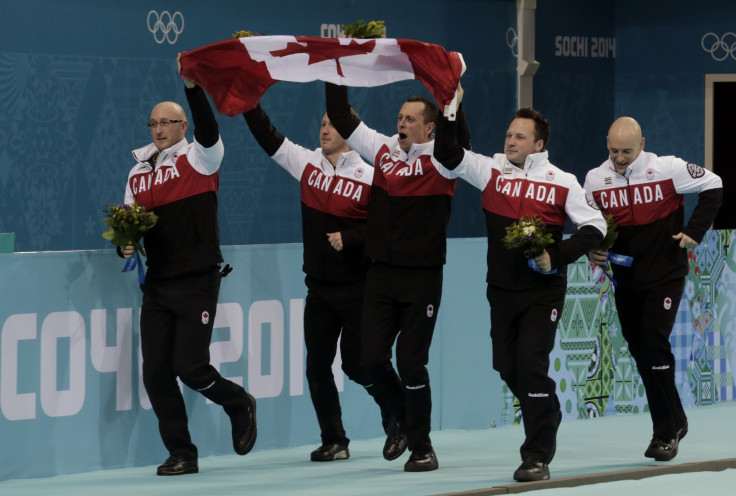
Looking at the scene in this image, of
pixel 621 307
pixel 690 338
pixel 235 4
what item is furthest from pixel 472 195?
pixel 621 307

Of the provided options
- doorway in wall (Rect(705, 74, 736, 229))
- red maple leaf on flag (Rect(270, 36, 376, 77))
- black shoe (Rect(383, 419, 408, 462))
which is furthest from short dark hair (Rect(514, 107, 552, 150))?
doorway in wall (Rect(705, 74, 736, 229))

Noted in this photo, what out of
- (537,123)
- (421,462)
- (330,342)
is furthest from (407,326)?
(537,123)

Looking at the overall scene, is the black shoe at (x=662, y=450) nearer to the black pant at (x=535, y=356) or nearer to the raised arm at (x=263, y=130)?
the black pant at (x=535, y=356)

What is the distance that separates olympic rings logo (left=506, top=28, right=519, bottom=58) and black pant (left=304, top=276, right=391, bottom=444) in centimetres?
739

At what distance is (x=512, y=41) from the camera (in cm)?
1511

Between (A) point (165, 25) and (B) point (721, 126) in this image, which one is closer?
(A) point (165, 25)

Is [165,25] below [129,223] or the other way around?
the other way around

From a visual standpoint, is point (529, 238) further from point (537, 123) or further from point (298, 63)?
point (298, 63)

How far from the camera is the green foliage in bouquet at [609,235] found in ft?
27.2

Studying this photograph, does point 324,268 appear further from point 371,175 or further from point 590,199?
point 590,199

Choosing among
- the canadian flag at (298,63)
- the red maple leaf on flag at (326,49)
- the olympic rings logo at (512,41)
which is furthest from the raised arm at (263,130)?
the olympic rings logo at (512,41)

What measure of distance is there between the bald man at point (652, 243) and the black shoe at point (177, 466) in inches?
108

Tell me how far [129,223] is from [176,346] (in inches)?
29.5

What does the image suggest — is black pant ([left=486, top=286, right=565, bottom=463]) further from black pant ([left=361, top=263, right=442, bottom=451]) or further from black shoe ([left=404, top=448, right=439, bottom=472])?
black shoe ([left=404, top=448, right=439, bottom=472])
